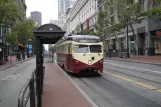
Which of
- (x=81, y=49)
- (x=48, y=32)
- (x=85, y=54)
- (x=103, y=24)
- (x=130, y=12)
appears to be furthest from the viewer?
(x=103, y=24)

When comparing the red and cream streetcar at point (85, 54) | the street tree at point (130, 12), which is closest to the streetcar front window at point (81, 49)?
the red and cream streetcar at point (85, 54)

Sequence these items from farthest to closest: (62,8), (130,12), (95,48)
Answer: (62,8), (130,12), (95,48)

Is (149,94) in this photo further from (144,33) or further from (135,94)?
(144,33)

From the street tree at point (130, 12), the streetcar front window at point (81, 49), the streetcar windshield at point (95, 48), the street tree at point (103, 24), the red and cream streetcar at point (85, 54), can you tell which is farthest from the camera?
the street tree at point (103, 24)

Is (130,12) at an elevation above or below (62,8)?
below

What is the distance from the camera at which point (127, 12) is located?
39375 millimetres

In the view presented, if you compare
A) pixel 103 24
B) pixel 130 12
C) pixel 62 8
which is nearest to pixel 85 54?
pixel 130 12

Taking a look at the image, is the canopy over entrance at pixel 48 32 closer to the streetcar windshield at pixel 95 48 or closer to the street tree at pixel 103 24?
the streetcar windshield at pixel 95 48

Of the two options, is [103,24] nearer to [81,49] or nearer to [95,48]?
[95,48]

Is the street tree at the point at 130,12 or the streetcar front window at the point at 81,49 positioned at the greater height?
the street tree at the point at 130,12

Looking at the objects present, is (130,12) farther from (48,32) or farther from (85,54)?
(48,32)

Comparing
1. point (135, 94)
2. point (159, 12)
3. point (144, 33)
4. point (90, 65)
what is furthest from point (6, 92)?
point (144, 33)

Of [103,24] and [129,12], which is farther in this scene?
[103,24]

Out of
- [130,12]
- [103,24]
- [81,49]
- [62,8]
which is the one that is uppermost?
[62,8]
